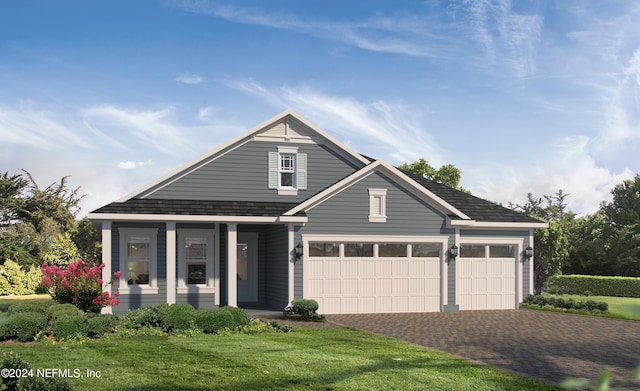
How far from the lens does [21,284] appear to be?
1303 inches

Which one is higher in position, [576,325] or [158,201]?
[158,201]

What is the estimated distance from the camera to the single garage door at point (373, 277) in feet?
68.1

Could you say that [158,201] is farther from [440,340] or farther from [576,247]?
[576,247]

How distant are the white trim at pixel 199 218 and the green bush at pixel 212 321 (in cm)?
562

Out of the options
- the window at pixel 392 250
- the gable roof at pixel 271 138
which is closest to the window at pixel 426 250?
the window at pixel 392 250

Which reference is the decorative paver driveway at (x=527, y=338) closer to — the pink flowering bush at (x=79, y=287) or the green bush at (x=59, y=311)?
the pink flowering bush at (x=79, y=287)

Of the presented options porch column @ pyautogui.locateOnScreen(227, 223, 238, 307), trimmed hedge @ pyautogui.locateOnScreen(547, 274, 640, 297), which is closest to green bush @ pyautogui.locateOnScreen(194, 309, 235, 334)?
porch column @ pyautogui.locateOnScreen(227, 223, 238, 307)

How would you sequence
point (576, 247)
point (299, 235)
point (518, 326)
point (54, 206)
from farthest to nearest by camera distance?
1. point (54, 206)
2. point (576, 247)
3. point (299, 235)
4. point (518, 326)

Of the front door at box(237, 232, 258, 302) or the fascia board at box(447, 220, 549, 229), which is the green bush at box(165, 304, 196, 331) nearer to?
the front door at box(237, 232, 258, 302)

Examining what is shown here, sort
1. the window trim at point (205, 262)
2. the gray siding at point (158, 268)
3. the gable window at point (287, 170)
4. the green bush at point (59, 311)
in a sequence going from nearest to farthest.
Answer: the green bush at point (59, 311) < the gray siding at point (158, 268) < the window trim at point (205, 262) < the gable window at point (287, 170)

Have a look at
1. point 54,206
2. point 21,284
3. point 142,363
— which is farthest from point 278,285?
point 54,206

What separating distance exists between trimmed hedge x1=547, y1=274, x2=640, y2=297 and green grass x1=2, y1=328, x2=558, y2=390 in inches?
1024

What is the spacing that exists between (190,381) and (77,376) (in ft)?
5.55

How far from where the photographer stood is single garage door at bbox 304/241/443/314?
20.8 m
